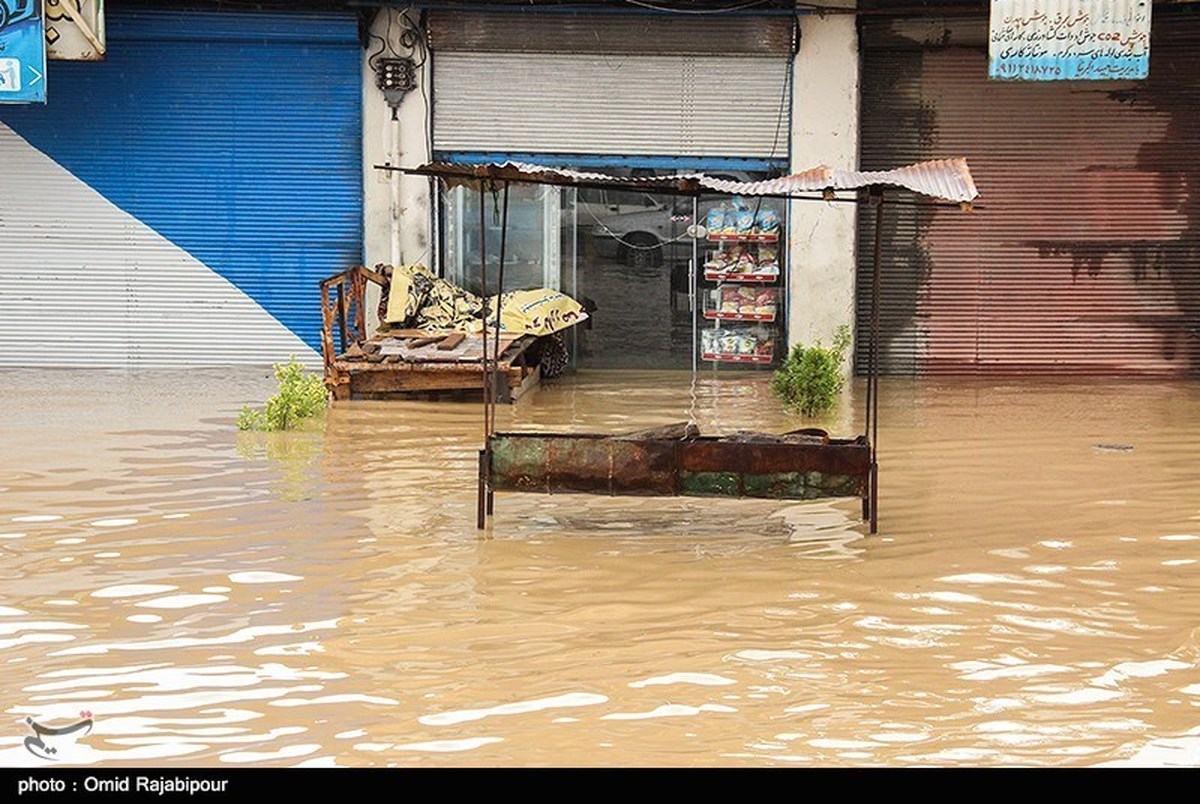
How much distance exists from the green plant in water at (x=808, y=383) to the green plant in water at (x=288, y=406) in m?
3.74

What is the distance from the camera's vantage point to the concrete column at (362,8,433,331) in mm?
16547

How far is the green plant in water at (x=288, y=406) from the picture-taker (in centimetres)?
1278

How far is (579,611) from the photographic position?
7582 mm

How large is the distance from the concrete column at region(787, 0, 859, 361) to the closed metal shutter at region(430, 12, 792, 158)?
20 cm

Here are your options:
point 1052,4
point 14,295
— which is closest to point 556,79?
point 1052,4

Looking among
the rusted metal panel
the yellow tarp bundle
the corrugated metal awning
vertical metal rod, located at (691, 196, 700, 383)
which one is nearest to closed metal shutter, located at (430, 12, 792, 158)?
vertical metal rod, located at (691, 196, 700, 383)

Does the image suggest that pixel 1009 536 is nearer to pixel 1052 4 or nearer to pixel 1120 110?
pixel 1052 4

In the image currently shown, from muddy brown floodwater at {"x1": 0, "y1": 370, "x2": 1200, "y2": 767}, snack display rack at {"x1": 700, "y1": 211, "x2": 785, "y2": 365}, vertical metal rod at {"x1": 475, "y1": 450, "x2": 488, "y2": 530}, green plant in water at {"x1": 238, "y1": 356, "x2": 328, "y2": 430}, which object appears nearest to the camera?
muddy brown floodwater at {"x1": 0, "y1": 370, "x2": 1200, "y2": 767}

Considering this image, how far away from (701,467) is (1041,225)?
8.98m

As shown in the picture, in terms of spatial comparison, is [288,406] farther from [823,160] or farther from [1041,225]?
[1041,225]

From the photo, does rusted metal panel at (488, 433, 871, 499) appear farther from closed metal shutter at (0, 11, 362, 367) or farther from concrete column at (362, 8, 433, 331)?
closed metal shutter at (0, 11, 362, 367)

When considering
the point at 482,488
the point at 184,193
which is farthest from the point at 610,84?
the point at 482,488

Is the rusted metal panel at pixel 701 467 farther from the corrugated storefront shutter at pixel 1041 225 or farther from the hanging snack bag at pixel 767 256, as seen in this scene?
the corrugated storefront shutter at pixel 1041 225

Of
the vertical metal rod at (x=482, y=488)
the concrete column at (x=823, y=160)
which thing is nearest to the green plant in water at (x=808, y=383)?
the concrete column at (x=823, y=160)
